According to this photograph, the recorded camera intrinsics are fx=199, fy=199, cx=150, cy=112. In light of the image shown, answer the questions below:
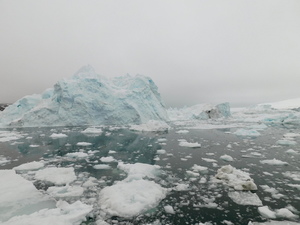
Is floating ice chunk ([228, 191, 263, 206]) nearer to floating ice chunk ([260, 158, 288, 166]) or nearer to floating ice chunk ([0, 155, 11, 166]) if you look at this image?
floating ice chunk ([260, 158, 288, 166])

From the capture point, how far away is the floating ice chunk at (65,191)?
4020 mm

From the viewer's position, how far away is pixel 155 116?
2511cm

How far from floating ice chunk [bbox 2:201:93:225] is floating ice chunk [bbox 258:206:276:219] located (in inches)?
111

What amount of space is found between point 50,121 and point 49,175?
1796cm

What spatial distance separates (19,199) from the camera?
381 cm

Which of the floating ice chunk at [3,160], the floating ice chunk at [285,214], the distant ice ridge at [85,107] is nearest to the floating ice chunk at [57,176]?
the floating ice chunk at [3,160]

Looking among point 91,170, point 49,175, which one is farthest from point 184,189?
point 49,175

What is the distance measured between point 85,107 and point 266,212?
67.0 ft

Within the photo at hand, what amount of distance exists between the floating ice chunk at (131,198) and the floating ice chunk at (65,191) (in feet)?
1.65

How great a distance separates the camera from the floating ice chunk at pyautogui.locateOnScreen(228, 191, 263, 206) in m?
3.63

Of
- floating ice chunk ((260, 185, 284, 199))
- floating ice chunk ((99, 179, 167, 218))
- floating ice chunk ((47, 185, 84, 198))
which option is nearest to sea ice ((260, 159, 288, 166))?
floating ice chunk ((260, 185, 284, 199))

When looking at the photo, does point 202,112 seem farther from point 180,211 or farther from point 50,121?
point 180,211

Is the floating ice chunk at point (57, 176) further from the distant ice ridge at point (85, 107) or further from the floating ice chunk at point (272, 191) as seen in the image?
the distant ice ridge at point (85, 107)

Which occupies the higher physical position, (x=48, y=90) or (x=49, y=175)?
(x=48, y=90)
